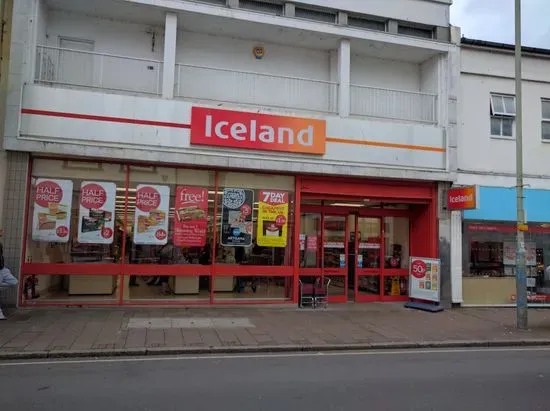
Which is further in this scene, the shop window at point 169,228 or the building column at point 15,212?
the shop window at point 169,228

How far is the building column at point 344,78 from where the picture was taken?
1350 cm

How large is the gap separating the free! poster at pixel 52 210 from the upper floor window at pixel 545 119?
13.3 m

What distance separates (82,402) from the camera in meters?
5.61

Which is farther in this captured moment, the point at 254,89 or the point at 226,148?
the point at 254,89

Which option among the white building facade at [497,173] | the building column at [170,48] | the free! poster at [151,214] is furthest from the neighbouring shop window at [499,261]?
the building column at [170,48]

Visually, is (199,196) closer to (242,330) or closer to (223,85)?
(223,85)

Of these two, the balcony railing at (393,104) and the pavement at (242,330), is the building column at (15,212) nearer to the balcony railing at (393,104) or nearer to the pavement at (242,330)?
the pavement at (242,330)

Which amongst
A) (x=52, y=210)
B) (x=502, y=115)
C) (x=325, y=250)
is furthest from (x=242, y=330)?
(x=502, y=115)

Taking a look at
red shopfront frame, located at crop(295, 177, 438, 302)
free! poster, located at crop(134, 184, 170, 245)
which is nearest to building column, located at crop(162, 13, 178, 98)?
free! poster, located at crop(134, 184, 170, 245)

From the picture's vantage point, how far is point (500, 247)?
1487 cm

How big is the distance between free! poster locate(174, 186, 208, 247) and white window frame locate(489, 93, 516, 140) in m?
8.58

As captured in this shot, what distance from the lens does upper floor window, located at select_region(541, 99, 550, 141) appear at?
1541cm

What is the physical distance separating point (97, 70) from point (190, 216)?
415 centimetres

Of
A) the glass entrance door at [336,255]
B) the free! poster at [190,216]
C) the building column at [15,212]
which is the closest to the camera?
the building column at [15,212]
